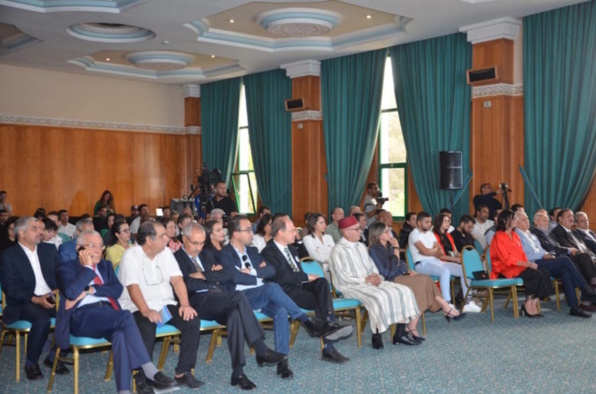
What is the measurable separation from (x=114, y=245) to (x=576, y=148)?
6544mm

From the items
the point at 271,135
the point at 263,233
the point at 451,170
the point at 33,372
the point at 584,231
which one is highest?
the point at 271,135

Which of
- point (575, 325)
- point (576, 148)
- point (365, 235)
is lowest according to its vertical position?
point (575, 325)

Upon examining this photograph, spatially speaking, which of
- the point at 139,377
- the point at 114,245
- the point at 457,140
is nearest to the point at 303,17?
the point at 457,140

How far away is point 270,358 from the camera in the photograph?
15.9 feet

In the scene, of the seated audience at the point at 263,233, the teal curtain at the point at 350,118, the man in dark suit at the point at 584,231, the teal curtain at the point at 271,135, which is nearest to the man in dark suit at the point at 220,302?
the seated audience at the point at 263,233

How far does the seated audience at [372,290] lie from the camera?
223 inches

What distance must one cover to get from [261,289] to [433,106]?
6.71 m

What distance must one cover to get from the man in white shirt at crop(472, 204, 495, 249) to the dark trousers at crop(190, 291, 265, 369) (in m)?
4.98

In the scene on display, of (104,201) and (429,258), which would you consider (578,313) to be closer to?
(429,258)

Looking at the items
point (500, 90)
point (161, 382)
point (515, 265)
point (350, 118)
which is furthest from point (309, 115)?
point (161, 382)

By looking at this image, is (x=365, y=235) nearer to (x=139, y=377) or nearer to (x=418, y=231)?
(x=418, y=231)

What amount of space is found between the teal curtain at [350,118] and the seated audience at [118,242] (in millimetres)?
6558

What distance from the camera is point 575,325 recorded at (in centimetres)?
666

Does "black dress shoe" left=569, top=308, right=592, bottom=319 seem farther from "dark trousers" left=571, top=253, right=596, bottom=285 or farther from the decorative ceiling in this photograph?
the decorative ceiling
